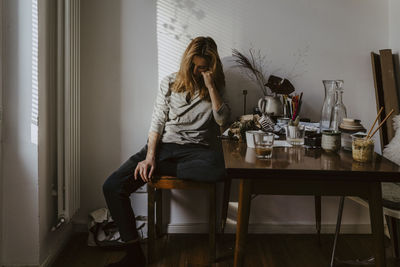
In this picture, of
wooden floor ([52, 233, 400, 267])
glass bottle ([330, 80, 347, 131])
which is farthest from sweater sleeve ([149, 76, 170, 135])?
glass bottle ([330, 80, 347, 131])

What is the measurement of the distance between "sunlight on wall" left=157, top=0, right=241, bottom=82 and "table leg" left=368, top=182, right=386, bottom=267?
151 centimetres

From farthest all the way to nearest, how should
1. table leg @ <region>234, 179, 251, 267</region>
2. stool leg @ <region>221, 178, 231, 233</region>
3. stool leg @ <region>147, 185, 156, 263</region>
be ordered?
1. stool leg @ <region>221, 178, 231, 233</region>
2. stool leg @ <region>147, 185, 156, 263</region>
3. table leg @ <region>234, 179, 251, 267</region>

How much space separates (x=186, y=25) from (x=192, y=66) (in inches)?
15.0

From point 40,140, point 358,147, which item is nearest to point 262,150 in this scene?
point 358,147

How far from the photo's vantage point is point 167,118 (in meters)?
2.35

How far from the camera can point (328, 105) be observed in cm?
193

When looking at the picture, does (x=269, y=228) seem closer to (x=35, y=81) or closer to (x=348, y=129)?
(x=348, y=129)

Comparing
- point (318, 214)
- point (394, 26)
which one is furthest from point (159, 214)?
point (394, 26)

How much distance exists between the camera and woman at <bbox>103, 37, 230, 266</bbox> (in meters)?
2.00

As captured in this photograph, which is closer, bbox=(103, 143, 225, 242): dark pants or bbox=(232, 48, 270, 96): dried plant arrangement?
bbox=(103, 143, 225, 242): dark pants

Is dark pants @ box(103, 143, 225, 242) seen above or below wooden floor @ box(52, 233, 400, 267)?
above

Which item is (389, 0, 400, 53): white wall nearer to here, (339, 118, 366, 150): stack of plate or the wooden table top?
(339, 118, 366, 150): stack of plate

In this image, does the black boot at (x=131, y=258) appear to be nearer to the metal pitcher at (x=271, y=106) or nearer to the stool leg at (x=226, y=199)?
the stool leg at (x=226, y=199)

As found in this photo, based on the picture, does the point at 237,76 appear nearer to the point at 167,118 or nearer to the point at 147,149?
the point at 167,118
